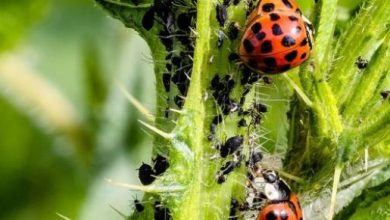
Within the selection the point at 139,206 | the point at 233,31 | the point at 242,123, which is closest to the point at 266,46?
the point at 233,31

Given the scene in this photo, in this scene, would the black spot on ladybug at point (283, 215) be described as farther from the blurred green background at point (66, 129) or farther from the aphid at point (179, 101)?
the blurred green background at point (66, 129)

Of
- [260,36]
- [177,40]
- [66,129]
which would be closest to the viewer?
[177,40]

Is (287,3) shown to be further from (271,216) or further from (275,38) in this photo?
(271,216)

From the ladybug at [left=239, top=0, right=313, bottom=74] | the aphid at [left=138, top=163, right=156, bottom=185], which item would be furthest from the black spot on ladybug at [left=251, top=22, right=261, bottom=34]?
the aphid at [left=138, top=163, right=156, bottom=185]

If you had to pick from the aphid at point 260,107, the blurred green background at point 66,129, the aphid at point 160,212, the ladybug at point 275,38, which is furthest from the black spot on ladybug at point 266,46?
the blurred green background at point 66,129

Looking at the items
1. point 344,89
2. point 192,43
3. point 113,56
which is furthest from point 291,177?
point 113,56

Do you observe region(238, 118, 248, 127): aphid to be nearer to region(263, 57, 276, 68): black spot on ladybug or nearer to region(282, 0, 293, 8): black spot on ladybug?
region(263, 57, 276, 68): black spot on ladybug

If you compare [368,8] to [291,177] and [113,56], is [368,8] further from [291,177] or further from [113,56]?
[113,56]
